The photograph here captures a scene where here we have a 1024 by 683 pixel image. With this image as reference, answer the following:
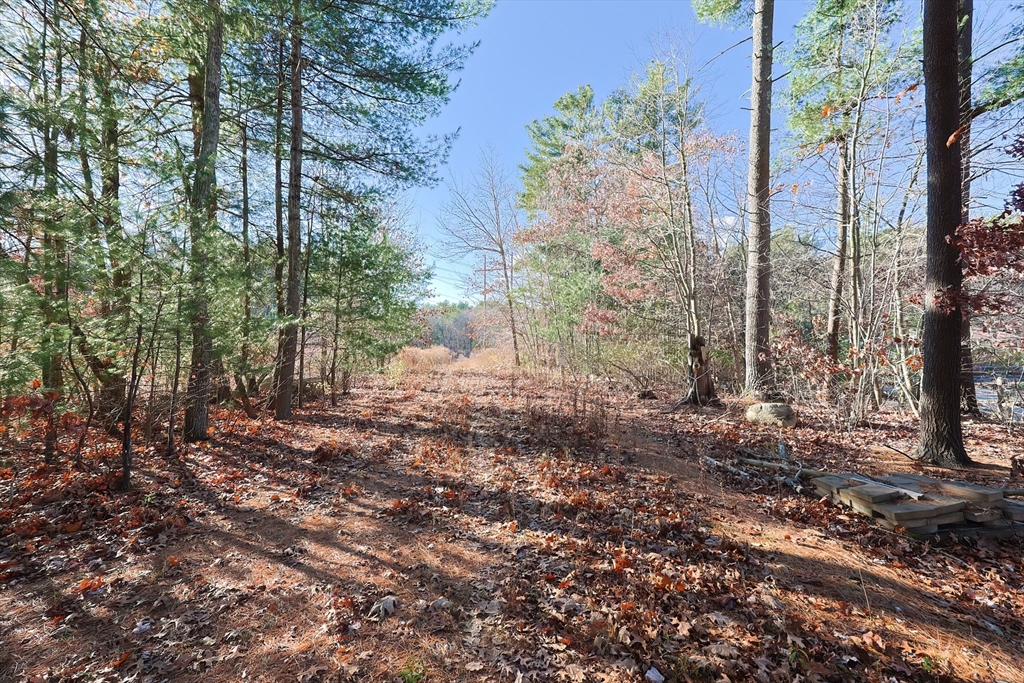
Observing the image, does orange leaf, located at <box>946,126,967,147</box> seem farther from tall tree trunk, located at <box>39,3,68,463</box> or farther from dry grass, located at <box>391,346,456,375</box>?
dry grass, located at <box>391,346,456,375</box>

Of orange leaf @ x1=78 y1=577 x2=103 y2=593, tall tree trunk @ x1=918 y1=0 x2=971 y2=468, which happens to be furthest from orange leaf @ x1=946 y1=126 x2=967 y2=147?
orange leaf @ x1=78 y1=577 x2=103 y2=593

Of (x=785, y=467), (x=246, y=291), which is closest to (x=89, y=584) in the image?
(x=246, y=291)

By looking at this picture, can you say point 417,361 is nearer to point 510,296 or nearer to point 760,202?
point 510,296

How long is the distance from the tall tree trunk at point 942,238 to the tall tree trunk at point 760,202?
→ 122 inches

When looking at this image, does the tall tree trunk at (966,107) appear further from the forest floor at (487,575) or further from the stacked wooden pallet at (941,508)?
the stacked wooden pallet at (941,508)

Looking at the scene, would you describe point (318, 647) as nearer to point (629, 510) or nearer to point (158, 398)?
point (629, 510)

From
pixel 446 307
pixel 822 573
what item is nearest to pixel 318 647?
pixel 822 573

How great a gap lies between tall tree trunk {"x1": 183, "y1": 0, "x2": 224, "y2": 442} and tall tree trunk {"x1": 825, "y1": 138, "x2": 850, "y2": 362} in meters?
9.22

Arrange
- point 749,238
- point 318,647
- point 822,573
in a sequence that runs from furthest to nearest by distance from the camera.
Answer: point 749,238, point 822,573, point 318,647

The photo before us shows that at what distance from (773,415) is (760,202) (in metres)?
4.20

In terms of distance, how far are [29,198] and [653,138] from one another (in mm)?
9723

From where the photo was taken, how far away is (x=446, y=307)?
1962 cm

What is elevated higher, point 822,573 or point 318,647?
point 822,573

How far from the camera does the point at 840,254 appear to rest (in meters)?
7.15
